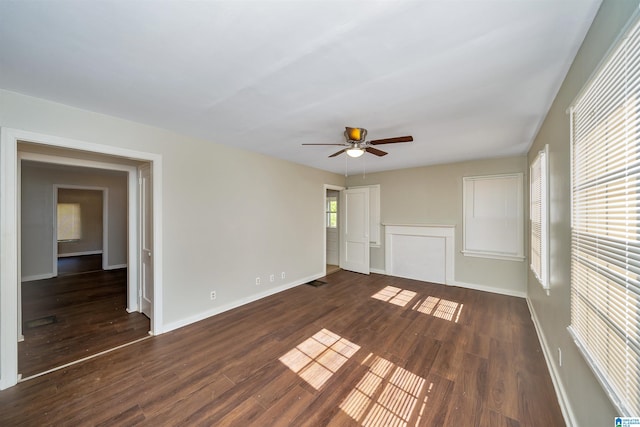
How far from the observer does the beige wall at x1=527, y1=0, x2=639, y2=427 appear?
3.61 feet

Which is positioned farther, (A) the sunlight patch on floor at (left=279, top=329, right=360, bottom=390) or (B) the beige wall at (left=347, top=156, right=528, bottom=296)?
(B) the beige wall at (left=347, top=156, right=528, bottom=296)

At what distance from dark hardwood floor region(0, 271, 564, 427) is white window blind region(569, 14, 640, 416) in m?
0.99

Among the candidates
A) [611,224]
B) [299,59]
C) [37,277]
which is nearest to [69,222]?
[37,277]

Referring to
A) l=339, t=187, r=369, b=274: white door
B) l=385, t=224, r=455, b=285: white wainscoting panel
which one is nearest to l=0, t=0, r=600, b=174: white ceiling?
l=385, t=224, r=455, b=285: white wainscoting panel

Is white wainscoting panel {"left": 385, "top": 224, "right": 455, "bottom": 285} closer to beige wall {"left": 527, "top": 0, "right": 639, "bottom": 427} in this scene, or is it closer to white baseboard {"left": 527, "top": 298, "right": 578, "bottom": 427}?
white baseboard {"left": 527, "top": 298, "right": 578, "bottom": 427}

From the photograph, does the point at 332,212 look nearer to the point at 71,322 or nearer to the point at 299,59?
the point at 299,59

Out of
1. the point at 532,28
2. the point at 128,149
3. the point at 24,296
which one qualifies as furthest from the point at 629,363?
the point at 24,296

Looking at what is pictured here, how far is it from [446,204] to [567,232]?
3201 mm

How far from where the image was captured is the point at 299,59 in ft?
A: 5.02

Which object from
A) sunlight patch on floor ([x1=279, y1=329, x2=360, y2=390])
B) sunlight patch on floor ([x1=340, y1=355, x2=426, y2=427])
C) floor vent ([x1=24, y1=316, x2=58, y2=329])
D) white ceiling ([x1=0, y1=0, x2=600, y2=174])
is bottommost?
sunlight patch on floor ([x1=279, y1=329, x2=360, y2=390])

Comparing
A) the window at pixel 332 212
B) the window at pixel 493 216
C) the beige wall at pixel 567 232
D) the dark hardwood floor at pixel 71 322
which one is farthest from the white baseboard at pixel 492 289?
the dark hardwood floor at pixel 71 322

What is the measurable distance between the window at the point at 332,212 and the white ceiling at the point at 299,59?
392 centimetres

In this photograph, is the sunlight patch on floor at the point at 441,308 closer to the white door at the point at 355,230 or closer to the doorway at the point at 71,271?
the white door at the point at 355,230

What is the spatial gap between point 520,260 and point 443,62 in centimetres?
410
